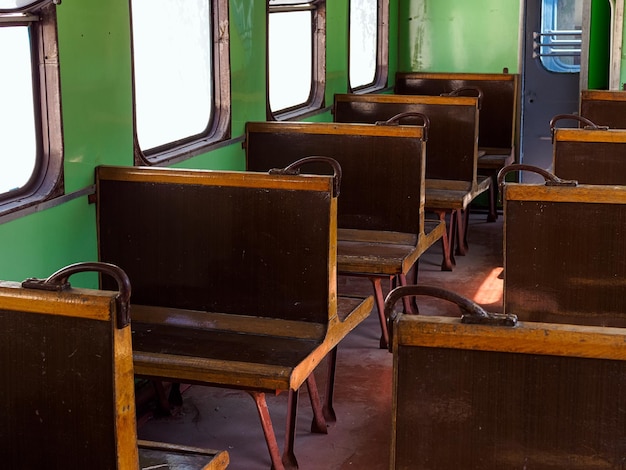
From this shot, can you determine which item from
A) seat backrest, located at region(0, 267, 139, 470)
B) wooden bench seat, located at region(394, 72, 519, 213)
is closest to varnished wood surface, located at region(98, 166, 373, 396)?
seat backrest, located at region(0, 267, 139, 470)

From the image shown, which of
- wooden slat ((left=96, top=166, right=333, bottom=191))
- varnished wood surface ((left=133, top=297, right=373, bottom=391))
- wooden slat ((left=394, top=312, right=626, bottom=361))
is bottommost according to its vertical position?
varnished wood surface ((left=133, top=297, right=373, bottom=391))

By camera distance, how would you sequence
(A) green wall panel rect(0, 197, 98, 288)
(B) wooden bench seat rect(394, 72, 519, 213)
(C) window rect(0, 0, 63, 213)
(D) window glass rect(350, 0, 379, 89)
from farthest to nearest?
(D) window glass rect(350, 0, 379, 89) → (B) wooden bench seat rect(394, 72, 519, 213) → (C) window rect(0, 0, 63, 213) → (A) green wall panel rect(0, 197, 98, 288)

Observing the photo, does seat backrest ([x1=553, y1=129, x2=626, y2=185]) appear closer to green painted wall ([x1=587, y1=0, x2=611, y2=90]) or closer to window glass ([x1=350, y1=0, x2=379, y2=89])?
window glass ([x1=350, y1=0, x2=379, y2=89])

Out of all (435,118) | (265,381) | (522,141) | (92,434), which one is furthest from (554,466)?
(522,141)

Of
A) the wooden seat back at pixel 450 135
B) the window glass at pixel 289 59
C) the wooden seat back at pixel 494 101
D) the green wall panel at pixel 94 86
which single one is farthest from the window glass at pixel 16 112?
the wooden seat back at pixel 494 101

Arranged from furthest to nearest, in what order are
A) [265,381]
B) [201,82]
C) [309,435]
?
[201,82], [309,435], [265,381]

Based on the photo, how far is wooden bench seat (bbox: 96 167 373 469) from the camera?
3303 mm

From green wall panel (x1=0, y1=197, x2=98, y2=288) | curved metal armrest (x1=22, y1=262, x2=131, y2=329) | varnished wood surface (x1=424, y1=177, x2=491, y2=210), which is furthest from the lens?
varnished wood surface (x1=424, y1=177, x2=491, y2=210)

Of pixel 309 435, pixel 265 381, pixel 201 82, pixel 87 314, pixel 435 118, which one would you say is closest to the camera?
pixel 87 314

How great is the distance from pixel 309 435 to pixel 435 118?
2542mm

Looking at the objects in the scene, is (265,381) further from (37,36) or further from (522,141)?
(522,141)

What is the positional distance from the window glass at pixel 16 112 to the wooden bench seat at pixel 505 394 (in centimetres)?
177

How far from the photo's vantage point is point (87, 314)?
7.04 feet

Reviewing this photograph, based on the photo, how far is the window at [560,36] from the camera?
25.0 feet
